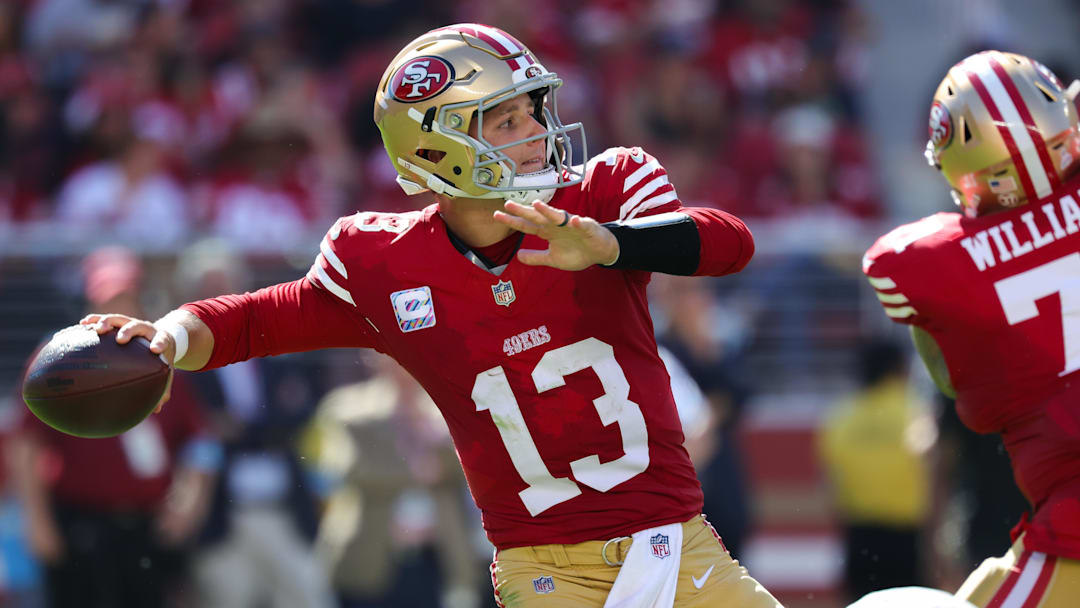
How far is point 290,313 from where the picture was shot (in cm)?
361

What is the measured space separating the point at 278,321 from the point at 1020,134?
215 cm

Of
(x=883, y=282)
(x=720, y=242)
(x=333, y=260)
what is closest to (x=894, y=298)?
(x=883, y=282)

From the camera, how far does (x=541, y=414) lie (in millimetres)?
3324

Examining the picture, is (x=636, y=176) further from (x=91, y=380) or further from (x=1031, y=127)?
(x=91, y=380)

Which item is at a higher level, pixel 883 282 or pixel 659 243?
pixel 659 243

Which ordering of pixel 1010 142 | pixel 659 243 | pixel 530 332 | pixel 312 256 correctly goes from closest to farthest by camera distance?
pixel 659 243
pixel 530 332
pixel 1010 142
pixel 312 256

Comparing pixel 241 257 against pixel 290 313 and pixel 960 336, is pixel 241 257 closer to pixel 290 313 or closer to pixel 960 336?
pixel 290 313

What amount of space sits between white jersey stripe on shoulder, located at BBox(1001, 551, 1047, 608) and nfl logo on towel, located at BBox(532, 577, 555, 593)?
127cm

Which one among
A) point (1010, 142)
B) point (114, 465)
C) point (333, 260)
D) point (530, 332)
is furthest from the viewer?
point (114, 465)

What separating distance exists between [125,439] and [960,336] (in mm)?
4458

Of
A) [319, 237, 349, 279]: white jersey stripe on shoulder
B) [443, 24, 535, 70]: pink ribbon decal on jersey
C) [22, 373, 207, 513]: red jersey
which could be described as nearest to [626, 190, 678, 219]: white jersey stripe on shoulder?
[443, 24, 535, 70]: pink ribbon decal on jersey

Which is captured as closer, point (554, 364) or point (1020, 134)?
point (554, 364)

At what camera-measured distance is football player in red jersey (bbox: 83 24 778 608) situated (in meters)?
3.30

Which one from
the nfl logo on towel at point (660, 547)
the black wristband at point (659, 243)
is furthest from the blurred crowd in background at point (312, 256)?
the black wristband at point (659, 243)
